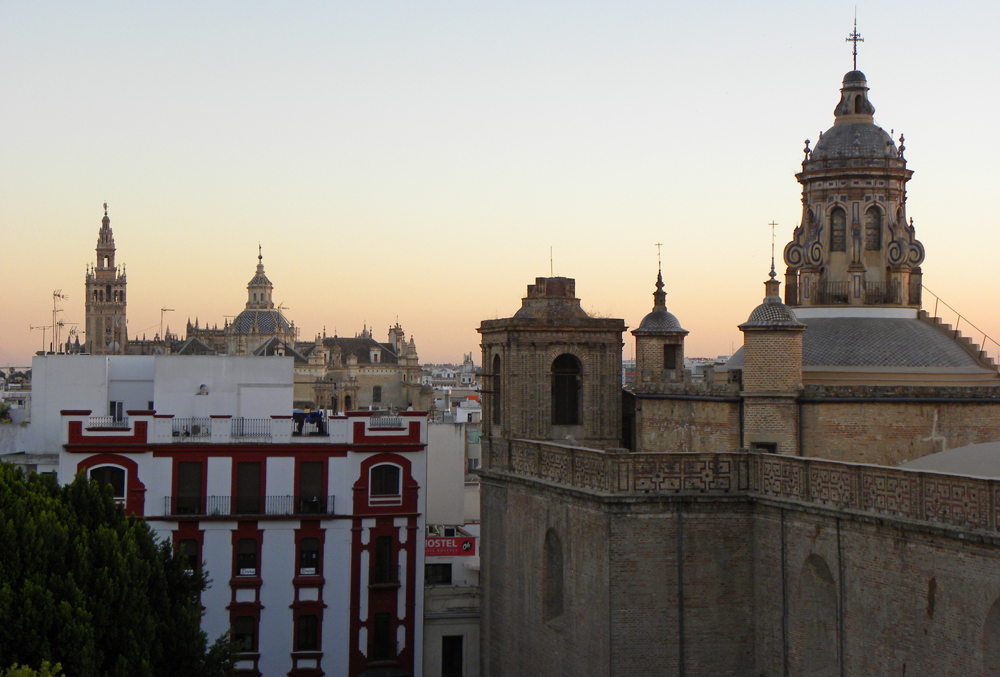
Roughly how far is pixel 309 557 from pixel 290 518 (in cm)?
135

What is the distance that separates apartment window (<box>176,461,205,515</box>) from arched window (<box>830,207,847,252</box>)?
A: 18587 mm

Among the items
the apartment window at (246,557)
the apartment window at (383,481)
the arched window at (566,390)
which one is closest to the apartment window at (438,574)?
the apartment window at (383,481)

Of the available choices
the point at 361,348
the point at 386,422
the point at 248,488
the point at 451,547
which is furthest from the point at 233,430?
the point at 361,348

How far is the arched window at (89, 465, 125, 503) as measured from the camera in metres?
34.1

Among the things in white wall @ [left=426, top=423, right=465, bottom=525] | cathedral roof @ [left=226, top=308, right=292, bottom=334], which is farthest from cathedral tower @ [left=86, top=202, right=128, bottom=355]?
white wall @ [left=426, top=423, right=465, bottom=525]

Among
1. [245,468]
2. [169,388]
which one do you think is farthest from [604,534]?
[169,388]

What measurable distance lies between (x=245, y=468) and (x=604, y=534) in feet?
50.5

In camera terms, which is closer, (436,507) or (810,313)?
(810,313)

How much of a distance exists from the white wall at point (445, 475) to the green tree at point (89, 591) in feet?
67.9

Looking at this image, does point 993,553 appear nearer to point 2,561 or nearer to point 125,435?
point 2,561

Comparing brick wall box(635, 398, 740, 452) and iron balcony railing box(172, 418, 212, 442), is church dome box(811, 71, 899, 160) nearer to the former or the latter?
brick wall box(635, 398, 740, 452)

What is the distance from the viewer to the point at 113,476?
3428 centimetres

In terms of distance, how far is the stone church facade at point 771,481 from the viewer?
1850 cm

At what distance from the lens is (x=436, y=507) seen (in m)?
45.1
